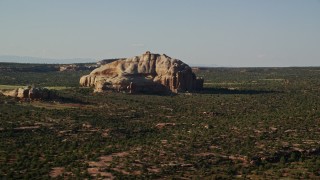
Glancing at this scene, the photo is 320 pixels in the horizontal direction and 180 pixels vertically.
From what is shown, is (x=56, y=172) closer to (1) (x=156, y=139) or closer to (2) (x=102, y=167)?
(2) (x=102, y=167)

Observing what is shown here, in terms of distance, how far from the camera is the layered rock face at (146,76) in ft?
351

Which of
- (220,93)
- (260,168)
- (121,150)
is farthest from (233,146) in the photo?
(220,93)

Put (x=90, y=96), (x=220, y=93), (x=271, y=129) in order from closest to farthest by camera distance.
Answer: (x=271, y=129)
(x=90, y=96)
(x=220, y=93)

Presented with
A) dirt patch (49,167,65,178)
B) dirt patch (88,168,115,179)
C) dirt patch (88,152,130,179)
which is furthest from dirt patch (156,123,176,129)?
dirt patch (49,167,65,178)

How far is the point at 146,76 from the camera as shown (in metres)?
115

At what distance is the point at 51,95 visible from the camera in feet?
284

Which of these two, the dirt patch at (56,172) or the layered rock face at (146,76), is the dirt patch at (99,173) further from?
the layered rock face at (146,76)

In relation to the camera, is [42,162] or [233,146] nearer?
[42,162]

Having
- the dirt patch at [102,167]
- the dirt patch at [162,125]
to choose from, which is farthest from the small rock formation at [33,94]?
the dirt patch at [102,167]

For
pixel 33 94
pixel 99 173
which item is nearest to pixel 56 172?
pixel 99 173

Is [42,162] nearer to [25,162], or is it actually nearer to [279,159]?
[25,162]

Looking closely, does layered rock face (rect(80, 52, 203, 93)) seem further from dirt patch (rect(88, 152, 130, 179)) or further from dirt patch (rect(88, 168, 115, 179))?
dirt patch (rect(88, 168, 115, 179))

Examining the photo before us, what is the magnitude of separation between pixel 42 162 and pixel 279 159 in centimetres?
2327

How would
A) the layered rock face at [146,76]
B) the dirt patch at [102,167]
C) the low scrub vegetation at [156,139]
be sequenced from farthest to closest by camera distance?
the layered rock face at [146,76] < the low scrub vegetation at [156,139] < the dirt patch at [102,167]
